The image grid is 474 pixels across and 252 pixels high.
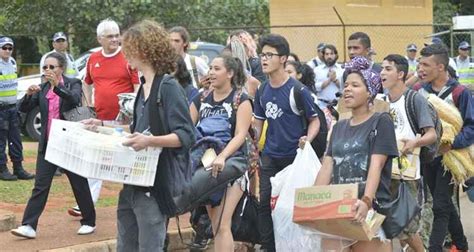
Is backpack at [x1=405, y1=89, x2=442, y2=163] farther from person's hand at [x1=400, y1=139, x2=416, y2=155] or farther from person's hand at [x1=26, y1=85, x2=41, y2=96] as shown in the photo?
person's hand at [x1=26, y1=85, x2=41, y2=96]

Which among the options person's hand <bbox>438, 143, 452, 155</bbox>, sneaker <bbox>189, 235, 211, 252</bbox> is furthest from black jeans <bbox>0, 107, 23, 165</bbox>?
person's hand <bbox>438, 143, 452, 155</bbox>

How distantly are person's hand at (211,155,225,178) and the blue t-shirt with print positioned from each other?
1.02 metres

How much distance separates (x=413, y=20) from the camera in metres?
23.0

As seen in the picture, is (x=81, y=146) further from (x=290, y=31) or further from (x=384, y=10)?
(x=384, y=10)

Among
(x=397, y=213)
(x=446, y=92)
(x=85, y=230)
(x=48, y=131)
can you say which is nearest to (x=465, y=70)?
(x=446, y=92)

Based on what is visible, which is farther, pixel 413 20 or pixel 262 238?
pixel 413 20

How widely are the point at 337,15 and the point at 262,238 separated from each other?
41.9 ft

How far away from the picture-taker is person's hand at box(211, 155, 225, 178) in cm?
737

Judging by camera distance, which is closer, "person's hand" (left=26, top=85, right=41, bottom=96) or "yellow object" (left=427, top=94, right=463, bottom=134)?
"yellow object" (left=427, top=94, right=463, bottom=134)

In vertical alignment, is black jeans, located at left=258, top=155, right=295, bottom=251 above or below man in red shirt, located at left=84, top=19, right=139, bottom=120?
below

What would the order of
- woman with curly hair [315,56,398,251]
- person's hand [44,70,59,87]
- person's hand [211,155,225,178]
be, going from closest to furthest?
woman with curly hair [315,56,398,251] < person's hand [211,155,225,178] < person's hand [44,70,59,87]

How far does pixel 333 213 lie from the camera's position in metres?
5.89

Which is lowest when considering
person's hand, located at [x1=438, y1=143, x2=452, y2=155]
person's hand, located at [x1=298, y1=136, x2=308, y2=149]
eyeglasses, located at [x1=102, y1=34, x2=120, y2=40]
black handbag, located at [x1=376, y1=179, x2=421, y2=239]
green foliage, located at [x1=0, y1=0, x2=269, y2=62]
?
black handbag, located at [x1=376, y1=179, x2=421, y2=239]

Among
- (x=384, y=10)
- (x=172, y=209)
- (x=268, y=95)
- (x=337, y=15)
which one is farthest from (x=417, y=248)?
(x=384, y=10)
